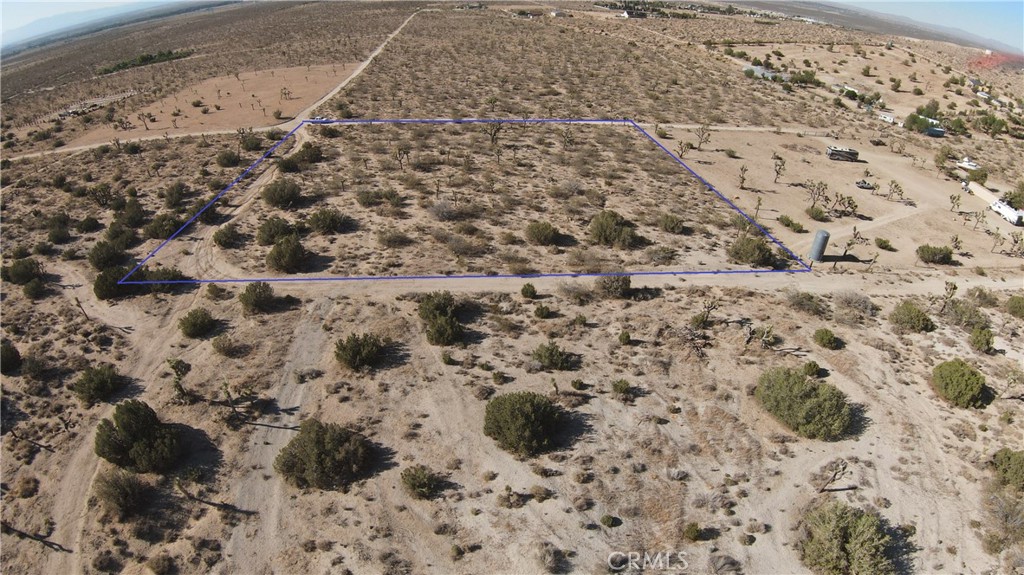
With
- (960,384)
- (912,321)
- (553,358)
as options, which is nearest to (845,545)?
Result: (960,384)

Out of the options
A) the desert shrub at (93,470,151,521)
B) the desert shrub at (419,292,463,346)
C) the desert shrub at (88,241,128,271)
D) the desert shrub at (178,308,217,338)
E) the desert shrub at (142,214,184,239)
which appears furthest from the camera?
the desert shrub at (142,214,184,239)

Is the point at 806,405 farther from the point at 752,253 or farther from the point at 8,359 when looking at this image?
the point at 8,359

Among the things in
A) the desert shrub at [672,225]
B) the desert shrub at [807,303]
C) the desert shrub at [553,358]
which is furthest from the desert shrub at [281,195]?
the desert shrub at [807,303]

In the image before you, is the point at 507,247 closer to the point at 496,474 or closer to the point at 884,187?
the point at 496,474

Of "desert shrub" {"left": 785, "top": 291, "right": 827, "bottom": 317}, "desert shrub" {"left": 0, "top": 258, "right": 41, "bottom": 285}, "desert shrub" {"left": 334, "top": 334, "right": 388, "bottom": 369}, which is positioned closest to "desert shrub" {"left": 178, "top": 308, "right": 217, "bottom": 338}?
"desert shrub" {"left": 334, "top": 334, "right": 388, "bottom": 369}

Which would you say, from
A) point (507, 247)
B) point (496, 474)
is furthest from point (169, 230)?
point (496, 474)

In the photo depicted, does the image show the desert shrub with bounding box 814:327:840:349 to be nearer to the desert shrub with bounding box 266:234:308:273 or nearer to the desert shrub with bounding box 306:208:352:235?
the desert shrub with bounding box 266:234:308:273
